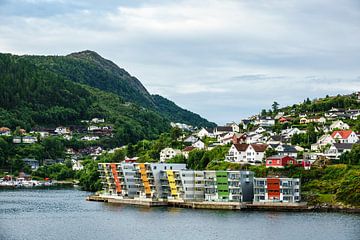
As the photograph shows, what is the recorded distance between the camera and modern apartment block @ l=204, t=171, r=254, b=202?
271ft

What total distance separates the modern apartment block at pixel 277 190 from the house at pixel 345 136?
67.8ft

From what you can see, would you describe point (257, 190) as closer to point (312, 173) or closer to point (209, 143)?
point (312, 173)

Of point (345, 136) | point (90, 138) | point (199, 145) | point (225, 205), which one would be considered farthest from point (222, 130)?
point (90, 138)

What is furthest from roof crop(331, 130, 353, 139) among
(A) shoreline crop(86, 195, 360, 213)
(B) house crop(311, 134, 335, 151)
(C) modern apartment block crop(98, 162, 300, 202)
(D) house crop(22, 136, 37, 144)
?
(D) house crop(22, 136, 37, 144)

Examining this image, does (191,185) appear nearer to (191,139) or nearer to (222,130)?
(191,139)

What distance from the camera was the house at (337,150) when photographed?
300ft

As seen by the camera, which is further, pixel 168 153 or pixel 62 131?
pixel 62 131

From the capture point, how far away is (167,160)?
110 meters

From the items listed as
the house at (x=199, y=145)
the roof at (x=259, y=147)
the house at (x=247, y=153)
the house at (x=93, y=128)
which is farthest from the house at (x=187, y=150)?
the house at (x=93, y=128)

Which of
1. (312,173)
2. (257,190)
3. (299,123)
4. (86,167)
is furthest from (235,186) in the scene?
(86,167)

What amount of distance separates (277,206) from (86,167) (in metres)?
63.5

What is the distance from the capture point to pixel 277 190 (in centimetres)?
8000

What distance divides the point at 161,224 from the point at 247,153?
102 ft

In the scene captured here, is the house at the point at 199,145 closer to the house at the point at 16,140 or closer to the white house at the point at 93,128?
the house at the point at 16,140
